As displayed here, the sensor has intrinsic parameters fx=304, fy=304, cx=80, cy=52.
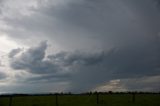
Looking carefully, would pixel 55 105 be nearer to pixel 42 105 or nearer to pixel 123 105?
pixel 42 105

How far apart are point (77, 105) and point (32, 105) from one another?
6.63 m

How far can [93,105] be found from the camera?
134ft

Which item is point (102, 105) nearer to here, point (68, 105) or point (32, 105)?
point (68, 105)

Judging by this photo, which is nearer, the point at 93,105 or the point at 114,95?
the point at 93,105

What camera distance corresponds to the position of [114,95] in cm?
6322

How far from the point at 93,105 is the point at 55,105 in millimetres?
5332

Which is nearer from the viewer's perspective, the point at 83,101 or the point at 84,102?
the point at 84,102

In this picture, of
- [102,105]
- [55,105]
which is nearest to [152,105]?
[102,105]

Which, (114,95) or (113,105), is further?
(114,95)

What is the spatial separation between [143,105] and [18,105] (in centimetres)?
1758

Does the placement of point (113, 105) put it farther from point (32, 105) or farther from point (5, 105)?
point (5, 105)

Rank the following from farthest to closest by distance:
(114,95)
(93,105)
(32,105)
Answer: (114,95), (32,105), (93,105)

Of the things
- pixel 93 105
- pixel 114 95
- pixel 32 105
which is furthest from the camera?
pixel 114 95

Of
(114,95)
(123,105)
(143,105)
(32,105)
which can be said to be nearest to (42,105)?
(32,105)
